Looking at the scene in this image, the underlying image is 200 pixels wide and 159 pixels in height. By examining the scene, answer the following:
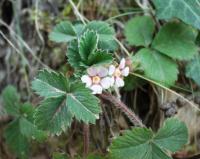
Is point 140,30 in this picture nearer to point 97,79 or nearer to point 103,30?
point 103,30

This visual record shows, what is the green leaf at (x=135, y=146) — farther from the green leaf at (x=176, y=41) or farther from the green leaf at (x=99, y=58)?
the green leaf at (x=176, y=41)

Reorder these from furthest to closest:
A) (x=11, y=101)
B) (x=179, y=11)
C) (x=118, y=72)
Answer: (x=11, y=101), (x=179, y=11), (x=118, y=72)

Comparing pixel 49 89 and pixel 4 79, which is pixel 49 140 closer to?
pixel 4 79

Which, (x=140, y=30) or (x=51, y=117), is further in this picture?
(x=140, y=30)

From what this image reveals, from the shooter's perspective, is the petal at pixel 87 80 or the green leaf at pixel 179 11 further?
the green leaf at pixel 179 11

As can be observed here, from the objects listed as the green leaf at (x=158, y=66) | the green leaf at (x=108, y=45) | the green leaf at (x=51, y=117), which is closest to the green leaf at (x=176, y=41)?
the green leaf at (x=158, y=66)

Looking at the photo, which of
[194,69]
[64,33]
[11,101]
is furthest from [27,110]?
[194,69]
